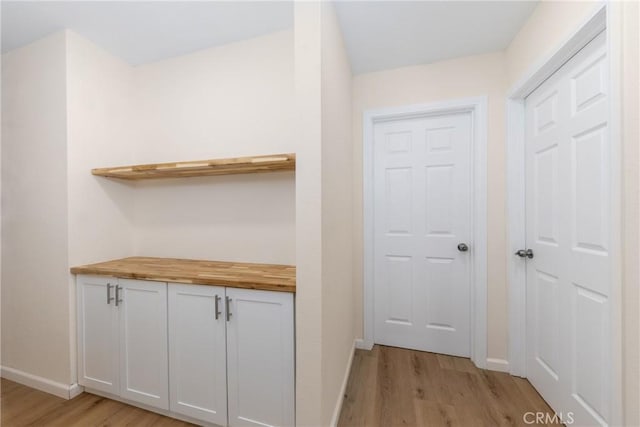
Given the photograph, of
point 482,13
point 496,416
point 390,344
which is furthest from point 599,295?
point 482,13

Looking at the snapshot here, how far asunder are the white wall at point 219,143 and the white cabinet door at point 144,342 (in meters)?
0.49

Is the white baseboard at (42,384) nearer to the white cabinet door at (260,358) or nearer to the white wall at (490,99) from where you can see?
the white cabinet door at (260,358)

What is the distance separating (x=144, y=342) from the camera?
1.52 metres

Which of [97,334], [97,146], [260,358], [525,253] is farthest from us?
[97,146]

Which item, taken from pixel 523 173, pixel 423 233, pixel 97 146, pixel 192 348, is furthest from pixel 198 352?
pixel 523 173

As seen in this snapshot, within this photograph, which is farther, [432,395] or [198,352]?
[432,395]

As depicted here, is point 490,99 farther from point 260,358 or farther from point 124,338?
point 124,338

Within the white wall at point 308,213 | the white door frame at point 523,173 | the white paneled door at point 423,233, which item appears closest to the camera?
the white door frame at point 523,173

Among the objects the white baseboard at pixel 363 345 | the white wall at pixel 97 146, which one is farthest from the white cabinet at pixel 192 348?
the white baseboard at pixel 363 345

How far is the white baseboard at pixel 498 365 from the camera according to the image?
187 cm

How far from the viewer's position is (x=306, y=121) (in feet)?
3.82

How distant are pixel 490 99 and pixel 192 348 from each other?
8.80 feet

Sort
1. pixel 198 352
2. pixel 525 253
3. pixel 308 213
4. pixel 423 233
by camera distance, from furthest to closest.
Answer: pixel 423 233 → pixel 525 253 → pixel 198 352 → pixel 308 213

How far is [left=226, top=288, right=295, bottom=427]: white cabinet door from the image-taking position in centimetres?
124
